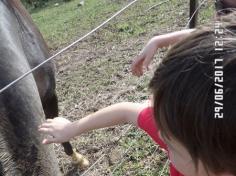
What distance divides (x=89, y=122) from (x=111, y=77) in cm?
328

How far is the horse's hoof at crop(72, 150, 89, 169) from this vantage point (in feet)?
11.2

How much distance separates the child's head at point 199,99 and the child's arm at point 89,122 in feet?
1.50

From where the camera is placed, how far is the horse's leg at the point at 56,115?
3.27 meters

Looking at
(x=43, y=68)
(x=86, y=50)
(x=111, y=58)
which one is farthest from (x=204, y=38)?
(x=86, y=50)

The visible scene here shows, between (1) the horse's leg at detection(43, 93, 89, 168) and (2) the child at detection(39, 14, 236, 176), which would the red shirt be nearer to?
(2) the child at detection(39, 14, 236, 176)

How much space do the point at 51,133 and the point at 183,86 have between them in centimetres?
62

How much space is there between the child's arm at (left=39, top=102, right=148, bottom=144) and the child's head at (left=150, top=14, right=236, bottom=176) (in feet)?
1.50

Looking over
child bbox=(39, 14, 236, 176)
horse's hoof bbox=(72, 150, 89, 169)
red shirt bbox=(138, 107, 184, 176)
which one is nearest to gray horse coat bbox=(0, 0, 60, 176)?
red shirt bbox=(138, 107, 184, 176)

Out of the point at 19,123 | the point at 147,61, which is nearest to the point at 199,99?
the point at 147,61

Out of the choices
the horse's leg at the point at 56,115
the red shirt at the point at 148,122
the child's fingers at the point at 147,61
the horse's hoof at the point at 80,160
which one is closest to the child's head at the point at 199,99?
the red shirt at the point at 148,122

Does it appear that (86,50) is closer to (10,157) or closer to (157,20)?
(157,20)

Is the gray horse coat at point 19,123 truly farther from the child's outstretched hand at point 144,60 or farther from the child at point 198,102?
the child at point 198,102

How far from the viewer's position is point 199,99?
0.97 m

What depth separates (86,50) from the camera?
602 cm
